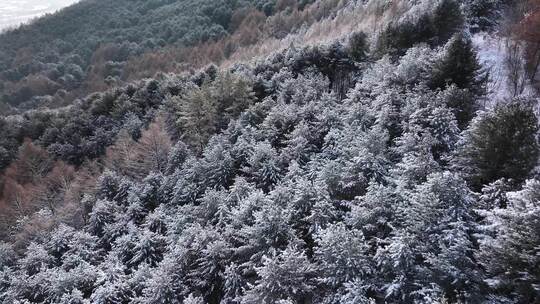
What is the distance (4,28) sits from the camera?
13775 cm

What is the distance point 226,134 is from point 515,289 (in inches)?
1173

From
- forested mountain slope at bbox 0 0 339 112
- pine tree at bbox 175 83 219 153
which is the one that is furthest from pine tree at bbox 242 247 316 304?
forested mountain slope at bbox 0 0 339 112

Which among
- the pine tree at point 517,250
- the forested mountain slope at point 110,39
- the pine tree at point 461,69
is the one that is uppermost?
the forested mountain slope at point 110,39

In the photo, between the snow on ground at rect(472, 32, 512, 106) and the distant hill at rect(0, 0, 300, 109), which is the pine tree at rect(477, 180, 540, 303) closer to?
the snow on ground at rect(472, 32, 512, 106)

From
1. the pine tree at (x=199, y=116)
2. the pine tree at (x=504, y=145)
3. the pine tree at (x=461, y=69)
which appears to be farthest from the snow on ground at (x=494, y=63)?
the pine tree at (x=199, y=116)

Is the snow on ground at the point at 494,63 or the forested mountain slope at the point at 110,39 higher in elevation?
the forested mountain slope at the point at 110,39

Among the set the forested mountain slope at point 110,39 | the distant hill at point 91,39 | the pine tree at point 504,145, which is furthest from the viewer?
the distant hill at point 91,39

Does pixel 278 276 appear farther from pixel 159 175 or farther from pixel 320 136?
pixel 159 175

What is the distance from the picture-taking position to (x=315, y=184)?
24.3 m

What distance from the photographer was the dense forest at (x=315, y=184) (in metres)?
18.0

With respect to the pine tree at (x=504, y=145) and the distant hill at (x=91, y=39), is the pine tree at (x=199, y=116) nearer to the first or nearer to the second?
the pine tree at (x=504, y=145)

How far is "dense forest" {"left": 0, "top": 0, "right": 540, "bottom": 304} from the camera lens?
1795 cm

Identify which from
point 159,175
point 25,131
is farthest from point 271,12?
point 159,175

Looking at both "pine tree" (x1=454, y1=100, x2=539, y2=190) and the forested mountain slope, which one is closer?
"pine tree" (x1=454, y1=100, x2=539, y2=190)
